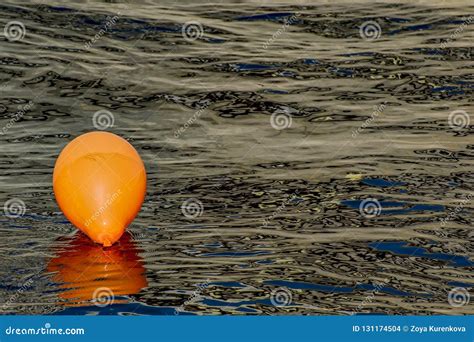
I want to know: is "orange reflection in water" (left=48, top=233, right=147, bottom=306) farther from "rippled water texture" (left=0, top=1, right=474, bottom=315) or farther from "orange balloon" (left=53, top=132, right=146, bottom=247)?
"orange balloon" (left=53, top=132, right=146, bottom=247)

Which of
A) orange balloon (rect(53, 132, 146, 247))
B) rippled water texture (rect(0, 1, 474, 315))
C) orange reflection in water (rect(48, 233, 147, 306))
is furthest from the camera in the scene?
orange balloon (rect(53, 132, 146, 247))

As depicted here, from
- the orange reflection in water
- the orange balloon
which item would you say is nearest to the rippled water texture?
the orange reflection in water

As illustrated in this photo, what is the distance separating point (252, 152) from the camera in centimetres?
1315

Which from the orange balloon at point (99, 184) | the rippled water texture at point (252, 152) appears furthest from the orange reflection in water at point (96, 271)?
the orange balloon at point (99, 184)

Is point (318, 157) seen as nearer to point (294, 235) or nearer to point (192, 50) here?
point (294, 235)

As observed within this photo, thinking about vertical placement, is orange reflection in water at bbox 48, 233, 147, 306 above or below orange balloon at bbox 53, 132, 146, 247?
below

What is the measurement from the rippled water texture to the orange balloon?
333mm

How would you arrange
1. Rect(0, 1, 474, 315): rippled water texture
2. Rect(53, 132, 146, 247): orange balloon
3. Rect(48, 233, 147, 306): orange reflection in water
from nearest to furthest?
1. Rect(48, 233, 147, 306): orange reflection in water
2. Rect(0, 1, 474, 315): rippled water texture
3. Rect(53, 132, 146, 247): orange balloon

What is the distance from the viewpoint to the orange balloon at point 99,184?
384 inches

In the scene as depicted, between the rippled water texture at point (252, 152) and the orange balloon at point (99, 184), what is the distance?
333 mm

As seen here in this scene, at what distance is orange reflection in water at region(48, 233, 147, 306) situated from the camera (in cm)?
904

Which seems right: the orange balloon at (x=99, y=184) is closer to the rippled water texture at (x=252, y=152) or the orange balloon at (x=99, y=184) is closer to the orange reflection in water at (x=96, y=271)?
the orange reflection in water at (x=96, y=271)

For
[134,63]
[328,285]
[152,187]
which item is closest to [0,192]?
[152,187]

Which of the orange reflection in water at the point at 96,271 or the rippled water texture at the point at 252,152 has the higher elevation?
the rippled water texture at the point at 252,152
